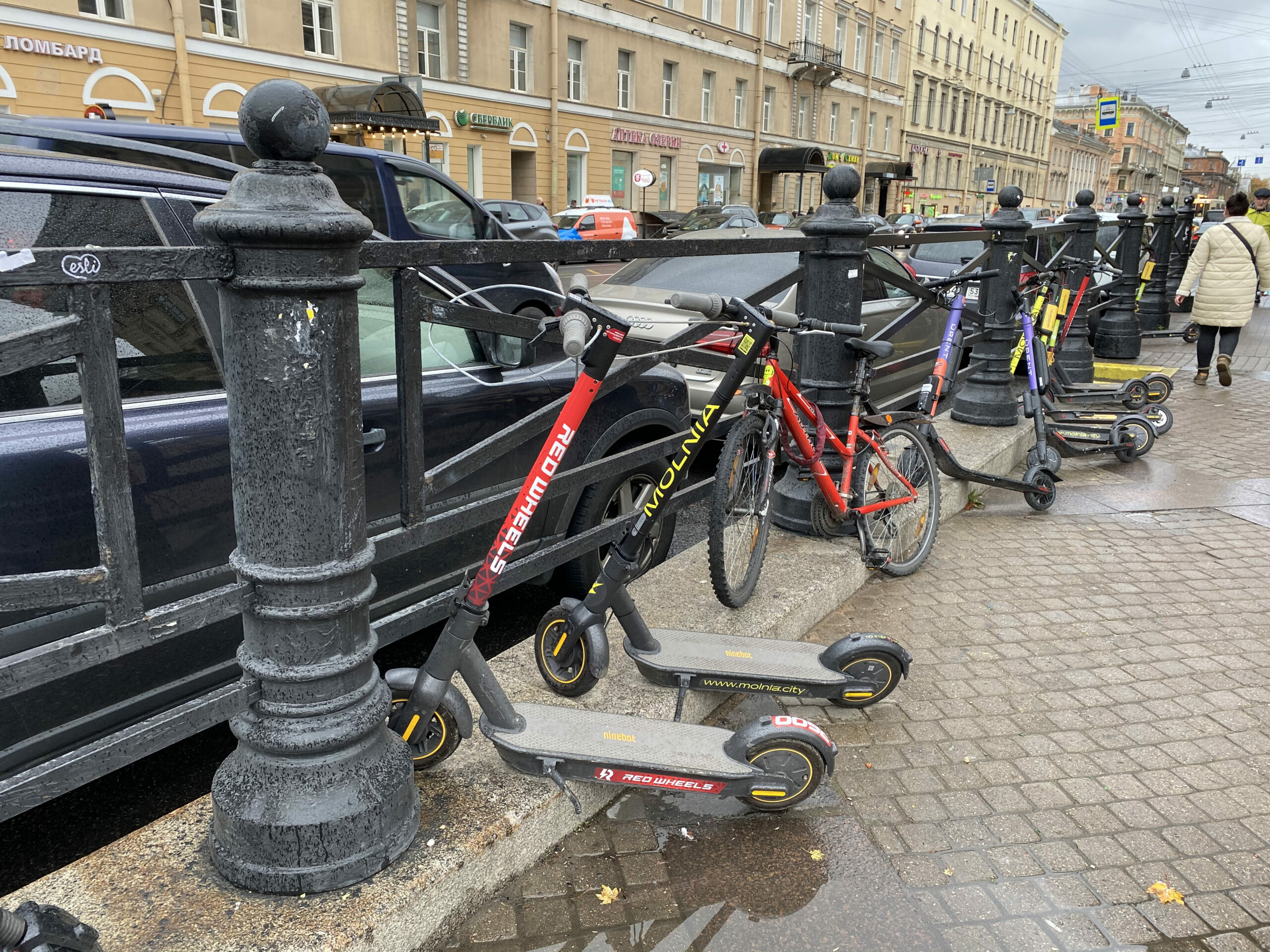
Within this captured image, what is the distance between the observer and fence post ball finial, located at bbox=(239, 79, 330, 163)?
1.70 m

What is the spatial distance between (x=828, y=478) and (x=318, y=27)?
980 inches

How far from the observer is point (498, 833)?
7.46 feet

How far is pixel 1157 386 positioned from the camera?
7875 millimetres

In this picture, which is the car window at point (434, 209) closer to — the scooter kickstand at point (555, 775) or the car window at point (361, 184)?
the car window at point (361, 184)

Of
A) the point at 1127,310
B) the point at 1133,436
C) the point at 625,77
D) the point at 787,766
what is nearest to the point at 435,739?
the point at 787,766

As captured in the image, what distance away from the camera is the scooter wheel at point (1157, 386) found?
783cm

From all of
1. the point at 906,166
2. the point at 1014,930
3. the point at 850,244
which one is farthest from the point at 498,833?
the point at 906,166

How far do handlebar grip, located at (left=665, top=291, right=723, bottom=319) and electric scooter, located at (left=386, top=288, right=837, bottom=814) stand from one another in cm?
36

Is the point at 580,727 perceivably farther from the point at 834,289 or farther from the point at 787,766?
the point at 834,289

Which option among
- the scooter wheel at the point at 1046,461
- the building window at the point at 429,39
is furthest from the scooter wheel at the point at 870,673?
the building window at the point at 429,39

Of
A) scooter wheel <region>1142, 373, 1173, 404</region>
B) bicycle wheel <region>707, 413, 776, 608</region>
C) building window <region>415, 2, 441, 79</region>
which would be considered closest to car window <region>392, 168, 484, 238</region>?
bicycle wheel <region>707, 413, 776, 608</region>

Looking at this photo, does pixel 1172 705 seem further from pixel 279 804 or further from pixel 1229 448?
pixel 1229 448

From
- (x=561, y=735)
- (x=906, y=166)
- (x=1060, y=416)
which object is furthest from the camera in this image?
(x=906, y=166)

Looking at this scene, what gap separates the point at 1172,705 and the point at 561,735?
87.9 inches
